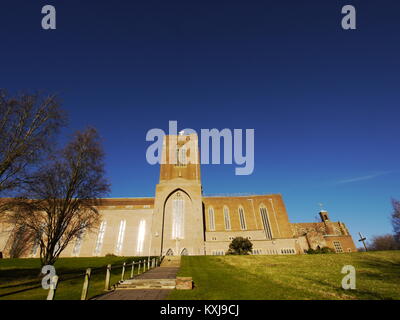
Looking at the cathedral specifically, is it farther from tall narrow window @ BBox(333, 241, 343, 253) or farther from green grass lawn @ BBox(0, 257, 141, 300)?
green grass lawn @ BBox(0, 257, 141, 300)

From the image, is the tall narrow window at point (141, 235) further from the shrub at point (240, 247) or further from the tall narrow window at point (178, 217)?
the shrub at point (240, 247)

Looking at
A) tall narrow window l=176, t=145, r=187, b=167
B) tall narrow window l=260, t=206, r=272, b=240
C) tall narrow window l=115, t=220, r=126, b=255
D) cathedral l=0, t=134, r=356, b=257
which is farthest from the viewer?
tall narrow window l=176, t=145, r=187, b=167

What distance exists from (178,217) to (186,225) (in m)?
2.32

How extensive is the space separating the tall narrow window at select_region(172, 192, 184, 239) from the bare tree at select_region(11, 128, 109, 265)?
881 inches

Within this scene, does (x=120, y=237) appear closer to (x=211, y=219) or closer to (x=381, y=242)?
(x=211, y=219)

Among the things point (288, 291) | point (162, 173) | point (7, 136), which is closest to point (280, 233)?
point (162, 173)

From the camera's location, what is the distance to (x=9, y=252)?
36.6 metres

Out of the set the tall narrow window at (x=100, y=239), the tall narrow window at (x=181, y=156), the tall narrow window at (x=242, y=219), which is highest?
the tall narrow window at (x=181, y=156)

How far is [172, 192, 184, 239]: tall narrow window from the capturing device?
35112mm

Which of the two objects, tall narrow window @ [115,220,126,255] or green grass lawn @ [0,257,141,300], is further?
tall narrow window @ [115,220,126,255]

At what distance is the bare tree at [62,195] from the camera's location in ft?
37.9

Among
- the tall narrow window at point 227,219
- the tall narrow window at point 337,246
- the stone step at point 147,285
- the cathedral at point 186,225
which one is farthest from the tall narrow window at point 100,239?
the tall narrow window at point 337,246

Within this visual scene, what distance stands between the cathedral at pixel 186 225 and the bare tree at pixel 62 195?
882 inches

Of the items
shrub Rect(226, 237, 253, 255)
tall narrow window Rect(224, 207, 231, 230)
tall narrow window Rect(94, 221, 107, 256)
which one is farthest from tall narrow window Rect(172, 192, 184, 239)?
tall narrow window Rect(94, 221, 107, 256)
